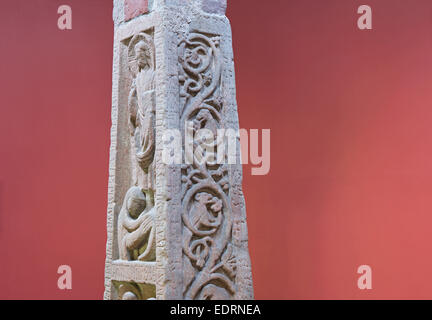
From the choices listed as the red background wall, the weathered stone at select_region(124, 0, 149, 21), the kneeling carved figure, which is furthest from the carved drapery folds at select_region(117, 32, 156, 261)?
the red background wall

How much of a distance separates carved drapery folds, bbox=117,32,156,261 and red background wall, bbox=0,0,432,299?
1.27 metres

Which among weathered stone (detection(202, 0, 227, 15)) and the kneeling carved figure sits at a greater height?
weathered stone (detection(202, 0, 227, 15))

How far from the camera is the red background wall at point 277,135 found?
15.4 ft

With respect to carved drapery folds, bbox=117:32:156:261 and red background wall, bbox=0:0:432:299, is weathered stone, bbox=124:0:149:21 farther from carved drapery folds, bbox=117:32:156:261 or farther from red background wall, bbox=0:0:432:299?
red background wall, bbox=0:0:432:299

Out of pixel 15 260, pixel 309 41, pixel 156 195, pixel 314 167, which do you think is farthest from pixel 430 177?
pixel 15 260

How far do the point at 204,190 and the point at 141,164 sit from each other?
41 cm

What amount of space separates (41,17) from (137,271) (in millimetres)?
2477

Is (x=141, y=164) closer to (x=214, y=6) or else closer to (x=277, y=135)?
(x=214, y=6)

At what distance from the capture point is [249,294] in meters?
3.60

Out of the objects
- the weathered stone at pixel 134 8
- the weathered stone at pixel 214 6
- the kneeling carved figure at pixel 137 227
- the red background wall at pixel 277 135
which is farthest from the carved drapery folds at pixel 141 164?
the red background wall at pixel 277 135

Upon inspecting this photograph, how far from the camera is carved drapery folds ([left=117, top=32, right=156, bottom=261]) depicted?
11.8 ft

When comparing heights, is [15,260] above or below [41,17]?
below

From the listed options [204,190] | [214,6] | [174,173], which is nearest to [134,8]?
[214,6]

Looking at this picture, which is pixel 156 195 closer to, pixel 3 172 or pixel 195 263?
pixel 195 263
